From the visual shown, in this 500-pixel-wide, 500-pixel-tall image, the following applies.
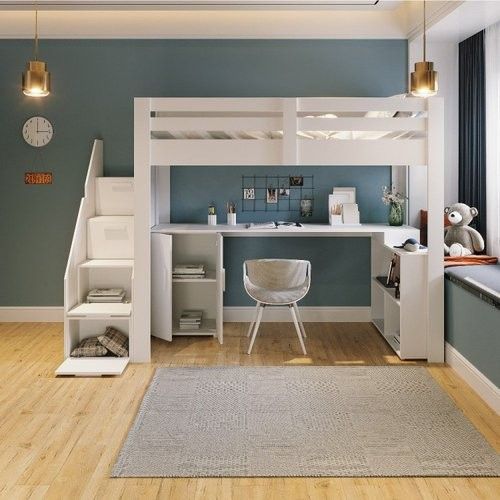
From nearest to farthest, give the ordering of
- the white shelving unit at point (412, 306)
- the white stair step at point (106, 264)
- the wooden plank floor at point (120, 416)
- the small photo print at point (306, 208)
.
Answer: the wooden plank floor at point (120, 416) → the white shelving unit at point (412, 306) → the white stair step at point (106, 264) → the small photo print at point (306, 208)

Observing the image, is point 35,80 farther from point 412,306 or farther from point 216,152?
point 412,306

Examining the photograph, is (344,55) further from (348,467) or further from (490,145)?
(348,467)

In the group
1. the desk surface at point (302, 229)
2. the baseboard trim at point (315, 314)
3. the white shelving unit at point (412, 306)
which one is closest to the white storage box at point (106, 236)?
the desk surface at point (302, 229)

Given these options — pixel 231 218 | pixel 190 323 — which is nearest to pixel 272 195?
pixel 231 218

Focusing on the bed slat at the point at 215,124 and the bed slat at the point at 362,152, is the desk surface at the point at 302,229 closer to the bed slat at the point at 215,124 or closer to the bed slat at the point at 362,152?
the bed slat at the point at 362,152

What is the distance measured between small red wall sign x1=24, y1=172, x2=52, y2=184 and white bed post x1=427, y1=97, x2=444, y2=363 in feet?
10.5

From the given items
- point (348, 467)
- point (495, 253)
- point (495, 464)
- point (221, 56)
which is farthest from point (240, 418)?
point (221, 56)

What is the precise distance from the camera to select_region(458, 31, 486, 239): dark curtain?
5547 mm

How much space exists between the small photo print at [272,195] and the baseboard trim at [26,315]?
2044 millimetres

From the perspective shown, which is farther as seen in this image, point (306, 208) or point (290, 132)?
point (306, 208)

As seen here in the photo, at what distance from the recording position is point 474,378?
4266mm

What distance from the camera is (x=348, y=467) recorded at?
3.16 metres

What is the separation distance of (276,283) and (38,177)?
2.39 m

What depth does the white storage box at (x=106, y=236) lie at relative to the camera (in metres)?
5.59
